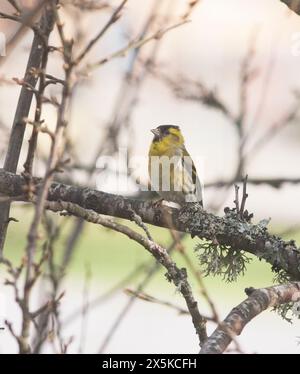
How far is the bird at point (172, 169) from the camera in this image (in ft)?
9.27

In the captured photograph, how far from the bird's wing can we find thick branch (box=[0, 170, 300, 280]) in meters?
0.39

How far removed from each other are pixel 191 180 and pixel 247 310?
1.16 metres

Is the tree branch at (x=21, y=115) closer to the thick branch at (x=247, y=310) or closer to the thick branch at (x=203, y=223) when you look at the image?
the thick branch at (x=203, y=223)

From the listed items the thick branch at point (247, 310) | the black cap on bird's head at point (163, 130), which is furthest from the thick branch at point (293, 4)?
the black cap on bird's head at point (163, 130)

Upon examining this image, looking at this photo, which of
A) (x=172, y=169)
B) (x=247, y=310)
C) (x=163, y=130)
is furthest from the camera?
(x=163, y=130)

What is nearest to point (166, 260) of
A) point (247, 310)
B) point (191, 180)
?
point (247, 310)

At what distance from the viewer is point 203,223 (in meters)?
2.31

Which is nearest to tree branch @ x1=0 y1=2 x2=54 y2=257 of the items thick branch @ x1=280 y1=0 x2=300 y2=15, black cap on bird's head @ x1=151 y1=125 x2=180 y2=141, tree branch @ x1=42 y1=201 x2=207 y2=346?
tree branch @ x1=42 y1=201 x2=207 y2=346

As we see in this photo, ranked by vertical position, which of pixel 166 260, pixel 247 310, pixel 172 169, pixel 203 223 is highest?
pixel 172 169

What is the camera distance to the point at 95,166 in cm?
238

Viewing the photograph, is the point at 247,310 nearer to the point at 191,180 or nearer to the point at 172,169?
the point at 191,180
